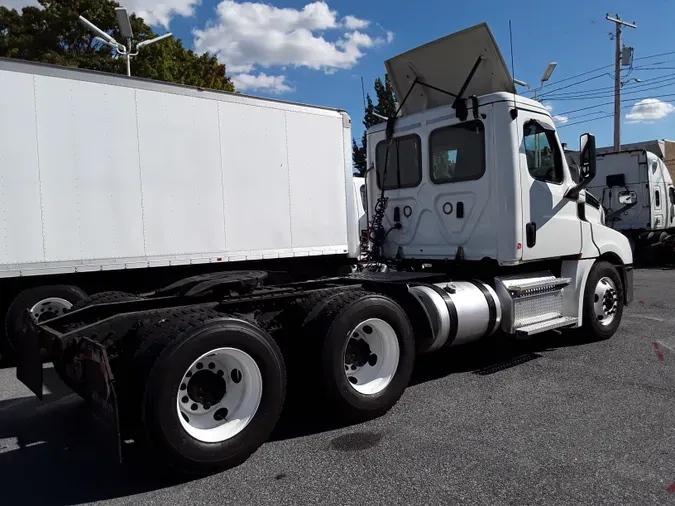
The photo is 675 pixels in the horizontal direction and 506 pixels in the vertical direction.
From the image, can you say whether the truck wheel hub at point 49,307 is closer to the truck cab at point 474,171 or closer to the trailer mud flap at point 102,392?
the trailer mud flap at point 102,392

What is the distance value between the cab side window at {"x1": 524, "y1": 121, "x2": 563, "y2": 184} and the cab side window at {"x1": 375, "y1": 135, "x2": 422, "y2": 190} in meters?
1.23

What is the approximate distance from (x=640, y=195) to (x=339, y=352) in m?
15.4

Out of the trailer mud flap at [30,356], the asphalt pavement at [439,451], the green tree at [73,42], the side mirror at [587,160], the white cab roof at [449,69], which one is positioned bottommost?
the asphalt pavement at [439,451]

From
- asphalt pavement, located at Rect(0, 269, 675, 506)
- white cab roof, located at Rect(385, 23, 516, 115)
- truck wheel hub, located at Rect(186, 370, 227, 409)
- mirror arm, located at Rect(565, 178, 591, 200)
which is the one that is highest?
white cab roof, located at Rect(385, 23, 516, 115)

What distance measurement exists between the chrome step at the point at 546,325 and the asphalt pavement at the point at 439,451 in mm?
388

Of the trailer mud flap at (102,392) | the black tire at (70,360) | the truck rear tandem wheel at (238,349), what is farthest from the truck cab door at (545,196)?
the trailer mud flap at (102,392)

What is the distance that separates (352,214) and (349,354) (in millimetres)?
4897

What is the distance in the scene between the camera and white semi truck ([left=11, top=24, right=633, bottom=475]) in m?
3.75

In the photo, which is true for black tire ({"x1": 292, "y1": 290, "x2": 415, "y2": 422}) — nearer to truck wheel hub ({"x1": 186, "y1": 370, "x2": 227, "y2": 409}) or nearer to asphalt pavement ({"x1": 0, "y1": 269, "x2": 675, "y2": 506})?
asphalt pavement ({"x1": 0, "y1": 269, "x2": 675, "y2": 506})

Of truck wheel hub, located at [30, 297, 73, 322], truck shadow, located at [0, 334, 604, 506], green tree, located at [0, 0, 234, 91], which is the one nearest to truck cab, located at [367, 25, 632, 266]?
truck shadow, located at [0, 334, 604, 506]

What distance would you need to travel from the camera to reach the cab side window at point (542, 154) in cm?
616

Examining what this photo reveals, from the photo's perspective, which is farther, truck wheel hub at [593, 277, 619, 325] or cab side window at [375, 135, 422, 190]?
truck wheel hub at [593, 277, 619, 325]

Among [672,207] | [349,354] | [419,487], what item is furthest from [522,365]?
[672,207]

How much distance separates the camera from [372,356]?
4820mm
